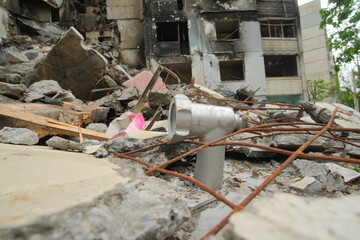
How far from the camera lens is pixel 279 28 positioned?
45.8ft

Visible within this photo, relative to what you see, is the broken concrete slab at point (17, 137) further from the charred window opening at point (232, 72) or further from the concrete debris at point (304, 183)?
the charred window opening at point (232, 72)

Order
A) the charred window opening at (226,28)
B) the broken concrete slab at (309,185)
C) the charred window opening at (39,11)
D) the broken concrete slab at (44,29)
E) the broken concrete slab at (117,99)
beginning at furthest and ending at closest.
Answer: the charred window opening at (39,11) → the charred window opening at (226,28) → the broken concrete slab at (44,29) → the broken concrete slab at (117,99) → the broken concrete slab at (309,185)

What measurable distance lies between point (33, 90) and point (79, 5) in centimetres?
1456

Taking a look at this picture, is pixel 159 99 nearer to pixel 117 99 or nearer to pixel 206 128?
pixel 117 99

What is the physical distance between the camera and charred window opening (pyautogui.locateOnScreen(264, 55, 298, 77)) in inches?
551

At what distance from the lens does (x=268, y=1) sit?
13.2m

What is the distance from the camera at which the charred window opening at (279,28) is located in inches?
530

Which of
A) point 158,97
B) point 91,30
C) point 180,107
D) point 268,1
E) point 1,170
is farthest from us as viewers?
point 91,30

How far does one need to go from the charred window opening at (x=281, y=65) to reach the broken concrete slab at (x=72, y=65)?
13100 mm

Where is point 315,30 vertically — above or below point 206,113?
above

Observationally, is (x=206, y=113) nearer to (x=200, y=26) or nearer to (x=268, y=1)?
(x=200, y=26)

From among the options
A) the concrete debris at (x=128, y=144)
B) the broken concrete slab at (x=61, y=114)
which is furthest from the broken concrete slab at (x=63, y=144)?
the broken concrete slab at (x=61, y=114)

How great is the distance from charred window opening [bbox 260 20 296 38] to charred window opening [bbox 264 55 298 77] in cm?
159

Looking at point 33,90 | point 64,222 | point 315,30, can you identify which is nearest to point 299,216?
point 64,222
